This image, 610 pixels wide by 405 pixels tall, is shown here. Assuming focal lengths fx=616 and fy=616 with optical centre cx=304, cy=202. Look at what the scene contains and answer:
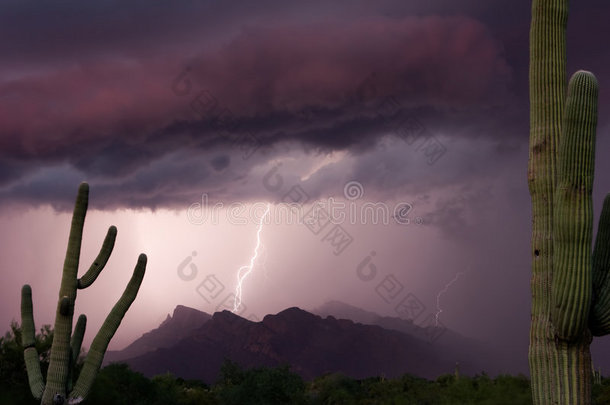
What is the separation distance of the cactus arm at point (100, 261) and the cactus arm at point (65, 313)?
0.29 metres

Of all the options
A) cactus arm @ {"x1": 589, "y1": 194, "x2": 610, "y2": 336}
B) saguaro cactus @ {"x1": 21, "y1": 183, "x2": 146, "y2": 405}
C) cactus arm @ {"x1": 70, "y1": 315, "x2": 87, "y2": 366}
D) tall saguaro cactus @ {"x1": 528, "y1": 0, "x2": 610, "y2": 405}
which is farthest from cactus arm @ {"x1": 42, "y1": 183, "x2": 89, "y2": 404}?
cactus arm @ {"x1": 589, "y1": 194, "x2": 610, "y2": 336}

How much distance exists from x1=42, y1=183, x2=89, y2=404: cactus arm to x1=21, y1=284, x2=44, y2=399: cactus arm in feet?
1.65

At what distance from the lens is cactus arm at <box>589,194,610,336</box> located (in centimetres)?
966

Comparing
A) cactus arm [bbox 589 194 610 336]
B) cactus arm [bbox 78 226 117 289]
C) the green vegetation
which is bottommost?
the green vegetation

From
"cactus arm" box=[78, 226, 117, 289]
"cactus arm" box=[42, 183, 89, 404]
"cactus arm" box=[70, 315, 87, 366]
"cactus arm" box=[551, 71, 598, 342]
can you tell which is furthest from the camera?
"cactus arm" box=[70, 315, 87, 366]

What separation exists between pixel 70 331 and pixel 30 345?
1.68 meters

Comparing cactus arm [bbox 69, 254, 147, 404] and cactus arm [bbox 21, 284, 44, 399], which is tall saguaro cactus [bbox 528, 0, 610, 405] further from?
cactus arm [bbox 21, 284, 44, 399]

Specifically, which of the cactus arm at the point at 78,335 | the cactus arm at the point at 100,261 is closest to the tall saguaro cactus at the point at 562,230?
the cactus arm at the point at 100,261

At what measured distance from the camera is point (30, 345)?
57.2 feet

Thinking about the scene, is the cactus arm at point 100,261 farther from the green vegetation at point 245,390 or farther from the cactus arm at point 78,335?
the green vegetation at point 245,390

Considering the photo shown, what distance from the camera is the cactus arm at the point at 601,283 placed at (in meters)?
9.66

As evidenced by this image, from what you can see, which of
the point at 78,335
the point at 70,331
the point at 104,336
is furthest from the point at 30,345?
the point at 104,336

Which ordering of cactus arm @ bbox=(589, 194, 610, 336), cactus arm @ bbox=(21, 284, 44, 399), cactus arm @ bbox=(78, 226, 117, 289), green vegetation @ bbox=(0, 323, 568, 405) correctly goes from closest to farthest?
cactus arm @ bbox=(589, 194, 610, 336) → cactus arm @ bbox=(21, 284, 44, 399) → cactus arm @ bbox=(78, 226, 117, 289) → green vegetation @ bbox=(0, 323, 568, 405)

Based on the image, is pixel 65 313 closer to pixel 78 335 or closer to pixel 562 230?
pixel 78 335
